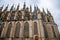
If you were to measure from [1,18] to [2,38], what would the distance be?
24.2 ft

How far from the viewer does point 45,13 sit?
3189 centimetres

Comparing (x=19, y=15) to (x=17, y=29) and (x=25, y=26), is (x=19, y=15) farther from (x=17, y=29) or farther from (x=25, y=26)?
(x=17, y=29)

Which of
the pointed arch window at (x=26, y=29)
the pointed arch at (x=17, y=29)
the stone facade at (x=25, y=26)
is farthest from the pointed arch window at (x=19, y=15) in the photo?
the pointed arch window at (x=26, y=29)

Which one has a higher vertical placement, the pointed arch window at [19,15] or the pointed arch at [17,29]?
the pointed arch window at [19,15]

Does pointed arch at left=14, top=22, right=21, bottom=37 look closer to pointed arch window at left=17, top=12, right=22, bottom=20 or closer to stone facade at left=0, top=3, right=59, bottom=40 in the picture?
stone facade at left=0, top=3, right=59, bottom=40

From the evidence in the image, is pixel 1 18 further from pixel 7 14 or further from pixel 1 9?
pixel 1 9

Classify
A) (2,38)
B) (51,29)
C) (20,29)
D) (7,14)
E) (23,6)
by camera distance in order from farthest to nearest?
1. (23,6)
2. (7,14)
3. (51,29)
4. (20,29)
5. (2,38)

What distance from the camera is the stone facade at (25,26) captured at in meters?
23.7

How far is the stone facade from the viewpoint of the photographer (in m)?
23.7

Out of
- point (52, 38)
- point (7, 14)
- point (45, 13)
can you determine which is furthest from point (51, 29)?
point (7, 14)

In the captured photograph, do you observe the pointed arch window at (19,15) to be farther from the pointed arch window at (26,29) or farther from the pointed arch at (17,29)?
the pointed arch window at (26,29)

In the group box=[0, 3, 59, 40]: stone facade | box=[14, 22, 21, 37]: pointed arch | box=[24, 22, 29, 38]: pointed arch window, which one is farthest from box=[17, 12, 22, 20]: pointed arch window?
box=[24, 22, 29, 38]: pointed arch window

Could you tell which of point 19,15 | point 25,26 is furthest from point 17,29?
point 19,15

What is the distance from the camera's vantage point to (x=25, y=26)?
25.8m
